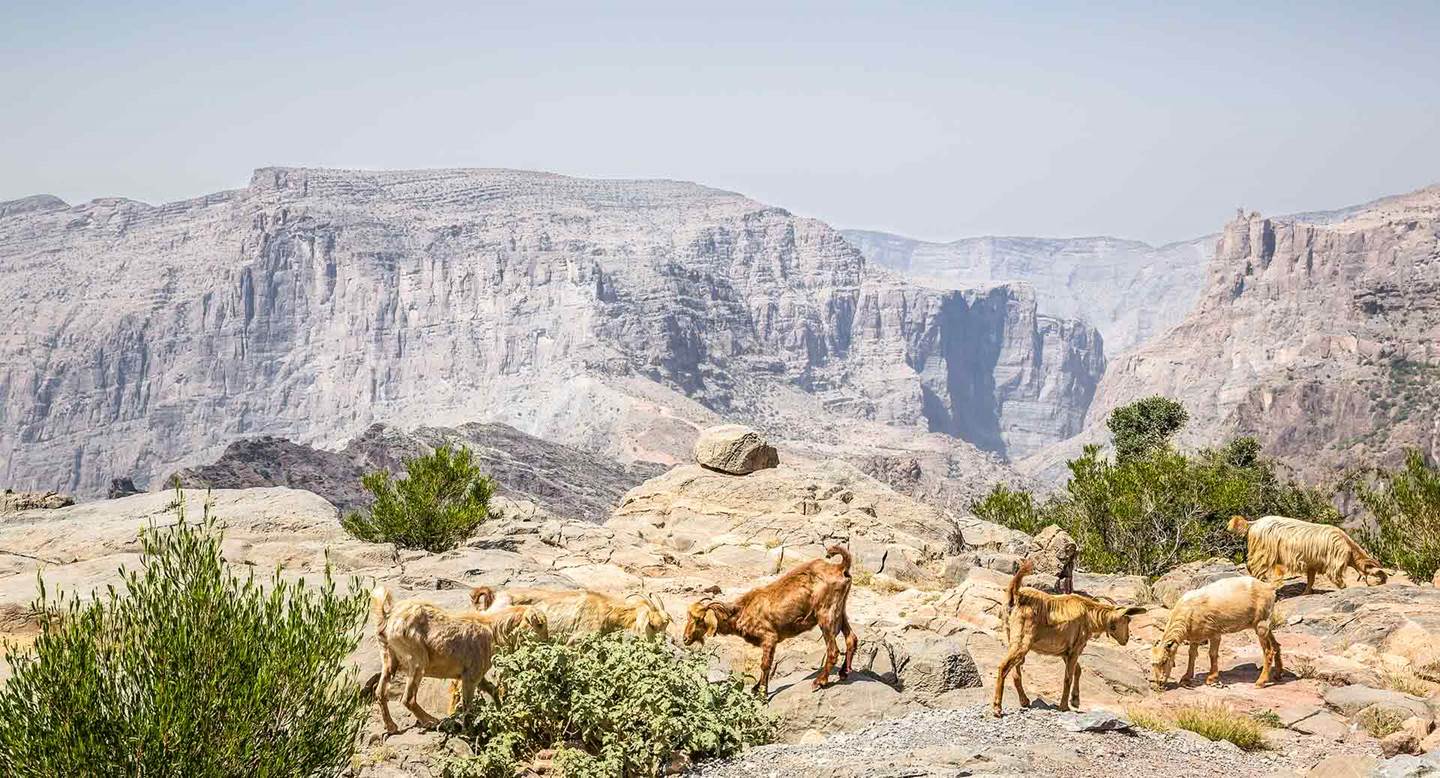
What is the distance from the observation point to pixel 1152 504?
41.7m

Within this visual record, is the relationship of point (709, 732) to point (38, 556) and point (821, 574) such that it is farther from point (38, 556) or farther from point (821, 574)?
point (38, 556)

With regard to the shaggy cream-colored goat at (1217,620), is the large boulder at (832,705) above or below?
below

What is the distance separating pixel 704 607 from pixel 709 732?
6.95 ft

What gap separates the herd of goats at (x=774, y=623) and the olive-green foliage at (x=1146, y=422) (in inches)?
2135

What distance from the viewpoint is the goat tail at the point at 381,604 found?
44.8 feet

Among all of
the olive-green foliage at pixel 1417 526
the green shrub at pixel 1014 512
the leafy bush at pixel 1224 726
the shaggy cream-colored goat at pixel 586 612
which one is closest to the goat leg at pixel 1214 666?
the leafy bush at pixel 1224 726

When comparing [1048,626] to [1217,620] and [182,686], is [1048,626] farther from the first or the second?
[182,686]

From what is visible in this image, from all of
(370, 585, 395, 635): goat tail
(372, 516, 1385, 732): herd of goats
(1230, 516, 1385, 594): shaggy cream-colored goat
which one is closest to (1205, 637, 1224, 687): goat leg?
(372, 516, 1385, 732): herd of goats

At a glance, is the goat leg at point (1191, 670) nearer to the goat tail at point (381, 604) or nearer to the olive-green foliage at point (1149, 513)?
the goat tail at point (381, 604)

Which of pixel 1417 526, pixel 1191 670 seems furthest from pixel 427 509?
pixel 1417 526

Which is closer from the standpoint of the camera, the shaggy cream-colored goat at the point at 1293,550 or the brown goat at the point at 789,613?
the brown goat at the point at 789,613

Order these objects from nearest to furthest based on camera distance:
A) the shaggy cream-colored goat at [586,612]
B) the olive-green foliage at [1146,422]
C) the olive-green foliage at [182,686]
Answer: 1. the olive-green foliage at [182,686]
2. the shaggy cream-colored goat at [586,612]
3. the olive-green foliage at [1146,422]

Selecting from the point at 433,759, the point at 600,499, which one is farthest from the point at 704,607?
the point at 600,499

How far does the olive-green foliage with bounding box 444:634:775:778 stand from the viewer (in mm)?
13227
